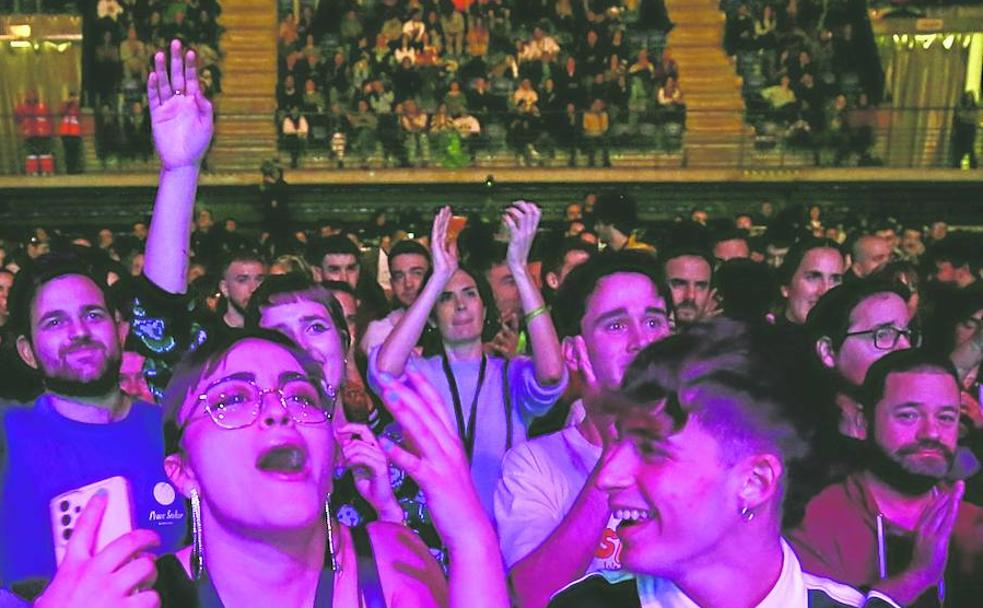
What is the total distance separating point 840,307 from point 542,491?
1.35 metres

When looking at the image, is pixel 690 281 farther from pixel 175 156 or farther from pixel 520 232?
pixel 175 156

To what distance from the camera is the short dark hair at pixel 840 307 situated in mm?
3979

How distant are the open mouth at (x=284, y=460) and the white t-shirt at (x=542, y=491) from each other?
78cm

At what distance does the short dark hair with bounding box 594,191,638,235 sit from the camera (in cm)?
915

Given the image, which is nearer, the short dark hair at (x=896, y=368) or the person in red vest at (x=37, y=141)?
the short dark hair at (x=896, y=368)

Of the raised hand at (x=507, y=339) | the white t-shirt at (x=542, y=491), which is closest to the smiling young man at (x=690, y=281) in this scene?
the raised hand at (x=507, y=339)

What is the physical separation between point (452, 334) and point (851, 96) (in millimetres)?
13293

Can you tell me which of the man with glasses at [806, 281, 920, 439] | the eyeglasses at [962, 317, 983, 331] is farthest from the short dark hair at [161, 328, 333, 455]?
the eyeglasses at [962, 317, 983, 331]

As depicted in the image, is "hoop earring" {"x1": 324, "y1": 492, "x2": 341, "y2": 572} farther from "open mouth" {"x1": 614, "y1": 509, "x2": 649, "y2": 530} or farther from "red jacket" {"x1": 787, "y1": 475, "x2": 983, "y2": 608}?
"red jacket" {"x1": 787, "y1": 475, "x2": 983, "y2": 608}

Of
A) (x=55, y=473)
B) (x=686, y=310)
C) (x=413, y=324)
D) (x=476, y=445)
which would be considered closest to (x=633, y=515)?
(x=55, y=473)

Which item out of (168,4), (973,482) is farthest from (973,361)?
(168,4)

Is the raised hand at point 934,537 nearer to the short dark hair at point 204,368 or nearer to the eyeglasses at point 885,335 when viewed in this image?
the short dark hair at point 204,368

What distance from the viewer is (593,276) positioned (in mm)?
3510

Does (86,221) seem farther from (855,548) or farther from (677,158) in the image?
(855,548)
